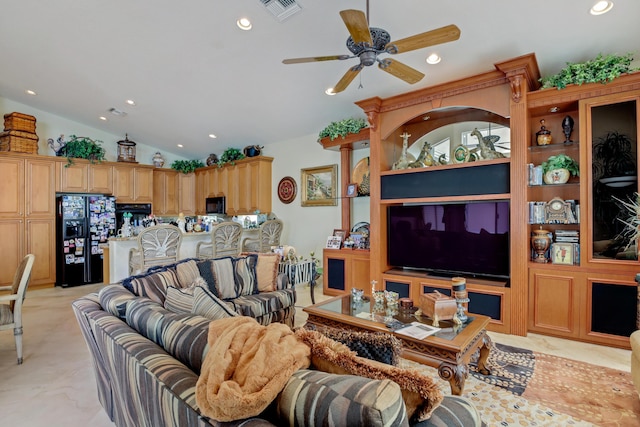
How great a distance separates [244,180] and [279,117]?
187 cm

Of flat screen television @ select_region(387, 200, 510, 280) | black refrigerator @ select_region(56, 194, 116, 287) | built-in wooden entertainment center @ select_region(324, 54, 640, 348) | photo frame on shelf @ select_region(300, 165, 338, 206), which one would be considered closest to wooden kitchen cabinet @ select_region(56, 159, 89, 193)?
black refrigerator @ select_region(56, 194, 116, 287)

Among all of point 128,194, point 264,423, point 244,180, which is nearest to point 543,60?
point 264,423

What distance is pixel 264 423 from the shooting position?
0.76 metres

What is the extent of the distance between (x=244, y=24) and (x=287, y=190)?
10.8 ft

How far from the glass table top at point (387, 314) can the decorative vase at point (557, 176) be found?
1.85 meters

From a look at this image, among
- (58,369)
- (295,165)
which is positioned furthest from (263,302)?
(295,165)

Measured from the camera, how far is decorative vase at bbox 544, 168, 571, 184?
3160mm

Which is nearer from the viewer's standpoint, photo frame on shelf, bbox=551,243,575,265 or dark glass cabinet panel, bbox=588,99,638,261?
dark glass cabinet panel, bbox=588,99,638,261

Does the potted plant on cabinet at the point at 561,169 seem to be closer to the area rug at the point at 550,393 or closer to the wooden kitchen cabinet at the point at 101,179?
the area rug at the point at 550,393

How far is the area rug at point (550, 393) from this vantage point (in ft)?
6.23

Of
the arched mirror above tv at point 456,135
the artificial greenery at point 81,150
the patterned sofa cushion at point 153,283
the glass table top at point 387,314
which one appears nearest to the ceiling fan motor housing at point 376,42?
the arched mirror above tv at point 456,135

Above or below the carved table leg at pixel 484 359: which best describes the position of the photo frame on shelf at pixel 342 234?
above

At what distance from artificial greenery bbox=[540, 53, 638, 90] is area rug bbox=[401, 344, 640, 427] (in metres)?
2.50

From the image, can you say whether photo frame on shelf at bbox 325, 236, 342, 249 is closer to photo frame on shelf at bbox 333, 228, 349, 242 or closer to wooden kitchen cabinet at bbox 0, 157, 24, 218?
photo frame on shelf at bbox 333, 228, 349, 242
